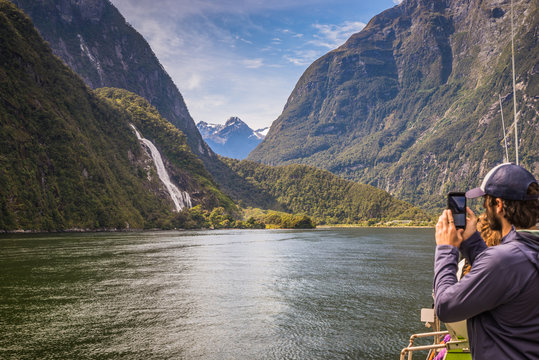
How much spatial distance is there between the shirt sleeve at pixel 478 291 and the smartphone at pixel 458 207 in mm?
376

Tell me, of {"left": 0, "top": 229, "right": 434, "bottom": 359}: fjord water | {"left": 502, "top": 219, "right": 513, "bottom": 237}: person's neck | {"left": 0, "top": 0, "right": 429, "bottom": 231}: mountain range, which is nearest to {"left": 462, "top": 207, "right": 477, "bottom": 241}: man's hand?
{"left": 502, "top": 219, "right": 513, "bottom": 237}: person's neck

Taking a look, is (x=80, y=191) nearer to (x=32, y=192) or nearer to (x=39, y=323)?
(x=32, y=192)

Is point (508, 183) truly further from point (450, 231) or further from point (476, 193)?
point (450, 231)

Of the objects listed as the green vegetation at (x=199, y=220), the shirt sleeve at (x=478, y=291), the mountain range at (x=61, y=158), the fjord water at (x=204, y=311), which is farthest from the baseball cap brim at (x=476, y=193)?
the green vegetation at (x=199, y=220)

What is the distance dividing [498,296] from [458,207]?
809mm

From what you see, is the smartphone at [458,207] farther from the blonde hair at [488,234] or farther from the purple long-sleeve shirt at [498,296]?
the blonde hair at [488,234]

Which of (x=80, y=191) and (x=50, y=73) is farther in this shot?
(x=50, y=73)

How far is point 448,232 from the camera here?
363 cm

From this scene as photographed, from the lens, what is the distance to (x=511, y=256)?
10.4ft

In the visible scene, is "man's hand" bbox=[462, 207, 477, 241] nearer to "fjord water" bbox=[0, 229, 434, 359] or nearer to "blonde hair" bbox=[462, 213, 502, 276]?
"blonde hair" bbox=[462, 213, 502, 276]

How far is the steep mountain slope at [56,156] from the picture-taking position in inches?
4291

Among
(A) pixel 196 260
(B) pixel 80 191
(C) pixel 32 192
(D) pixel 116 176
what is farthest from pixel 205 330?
(D) pixel 116 176

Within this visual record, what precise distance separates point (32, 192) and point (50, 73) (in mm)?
67959

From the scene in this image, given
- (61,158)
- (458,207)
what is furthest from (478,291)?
(61,158)
